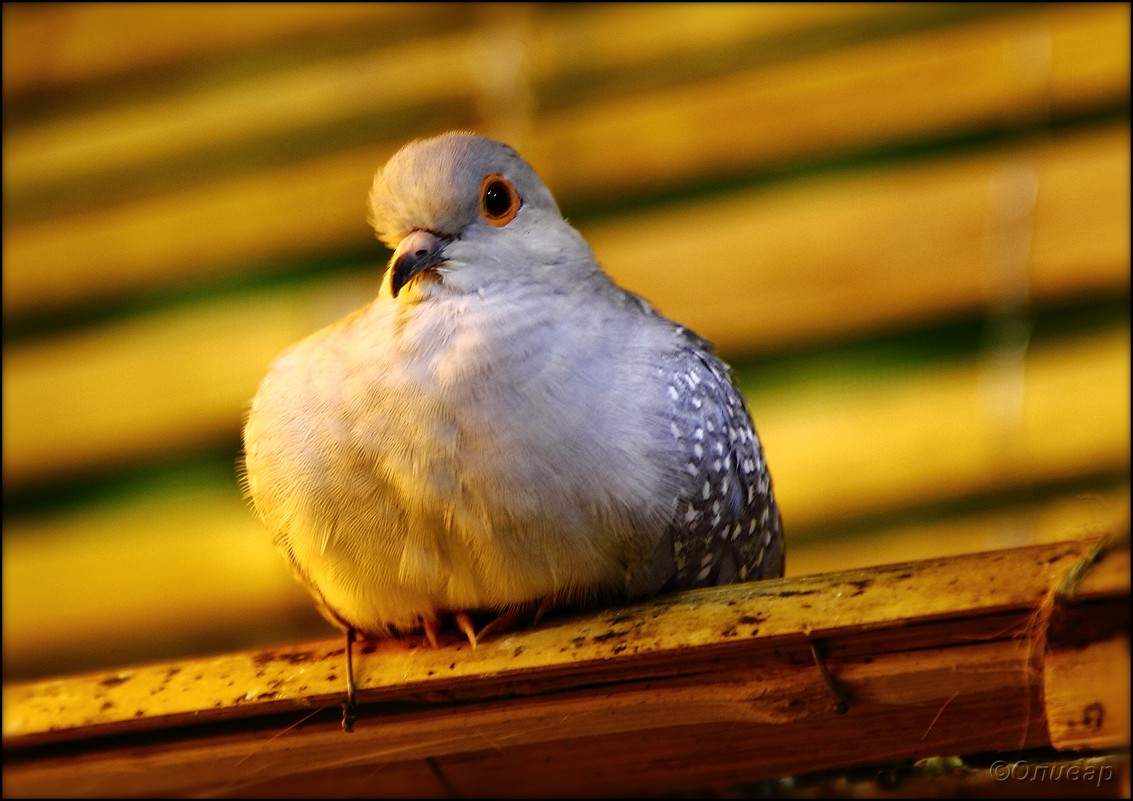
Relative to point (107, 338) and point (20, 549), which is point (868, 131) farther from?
point (20, 549)

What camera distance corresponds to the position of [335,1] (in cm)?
351

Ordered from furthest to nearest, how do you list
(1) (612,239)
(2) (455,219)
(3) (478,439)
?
(1) (612,239), (2) (455,219), (3) (478,439)

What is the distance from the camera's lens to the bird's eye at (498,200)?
167 cm

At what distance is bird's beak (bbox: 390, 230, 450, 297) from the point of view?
5.11 feet

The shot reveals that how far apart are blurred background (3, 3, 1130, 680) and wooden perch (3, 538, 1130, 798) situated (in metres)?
1.42

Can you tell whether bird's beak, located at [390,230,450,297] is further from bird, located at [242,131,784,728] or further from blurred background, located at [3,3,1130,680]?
blurred background, located at [3,3,1130,680]

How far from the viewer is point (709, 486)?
5.34 ft

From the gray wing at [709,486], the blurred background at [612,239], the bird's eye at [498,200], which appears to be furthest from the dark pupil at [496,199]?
the blurred background at [612,239]

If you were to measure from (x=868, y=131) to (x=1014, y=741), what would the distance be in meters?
1.91

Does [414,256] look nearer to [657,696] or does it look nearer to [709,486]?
[709,486]

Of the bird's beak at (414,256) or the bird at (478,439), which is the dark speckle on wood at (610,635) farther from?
the bird's beak at (414,256)

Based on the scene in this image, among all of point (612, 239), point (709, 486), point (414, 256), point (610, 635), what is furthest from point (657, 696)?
point (612, 239)

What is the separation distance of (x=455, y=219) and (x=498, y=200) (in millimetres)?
94

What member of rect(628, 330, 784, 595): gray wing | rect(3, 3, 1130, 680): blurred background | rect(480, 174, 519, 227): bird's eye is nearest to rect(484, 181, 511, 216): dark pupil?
rect(480, 174, 519, 227): bird's eye
